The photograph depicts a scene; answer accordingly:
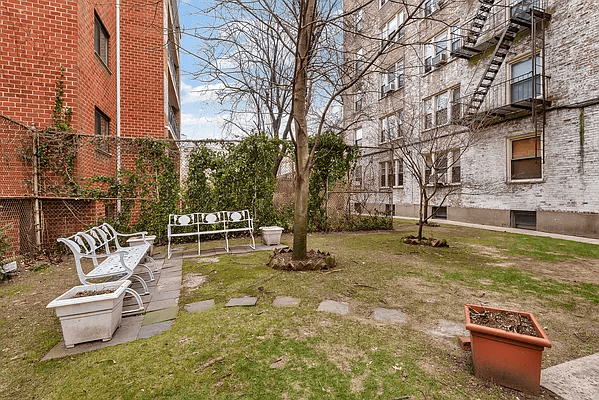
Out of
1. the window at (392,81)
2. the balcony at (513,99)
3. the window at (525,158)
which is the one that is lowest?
the window at (525,158)

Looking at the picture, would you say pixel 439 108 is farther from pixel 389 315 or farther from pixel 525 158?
pixel 389 315

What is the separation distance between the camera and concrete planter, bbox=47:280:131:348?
265 centimetres

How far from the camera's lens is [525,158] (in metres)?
11.6

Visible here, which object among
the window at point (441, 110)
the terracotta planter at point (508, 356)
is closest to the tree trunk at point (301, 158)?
the terracotta planter at point (508, 356)

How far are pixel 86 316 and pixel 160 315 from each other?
2.71ft

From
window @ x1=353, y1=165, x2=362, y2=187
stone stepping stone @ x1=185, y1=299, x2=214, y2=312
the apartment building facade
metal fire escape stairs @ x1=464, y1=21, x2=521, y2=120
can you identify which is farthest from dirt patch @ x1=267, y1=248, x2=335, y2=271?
metal fire escape stairs @ x1=464, y1=21, x2=521, y2=120

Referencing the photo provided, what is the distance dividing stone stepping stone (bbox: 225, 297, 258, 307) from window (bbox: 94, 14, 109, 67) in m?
8.55

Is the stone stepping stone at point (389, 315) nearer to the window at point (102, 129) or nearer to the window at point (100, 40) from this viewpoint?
the window at point (102, 129)

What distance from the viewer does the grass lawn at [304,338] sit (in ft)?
6.88

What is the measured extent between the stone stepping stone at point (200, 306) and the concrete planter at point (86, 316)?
892 millimetres

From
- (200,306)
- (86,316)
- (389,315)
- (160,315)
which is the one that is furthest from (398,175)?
(86,316)

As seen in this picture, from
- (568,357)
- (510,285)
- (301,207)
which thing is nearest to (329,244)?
(301,207)

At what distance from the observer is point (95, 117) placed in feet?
27.1

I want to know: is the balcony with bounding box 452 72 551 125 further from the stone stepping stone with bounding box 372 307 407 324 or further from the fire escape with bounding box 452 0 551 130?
the stone stepping stone with bounding box 372 307 407 324
